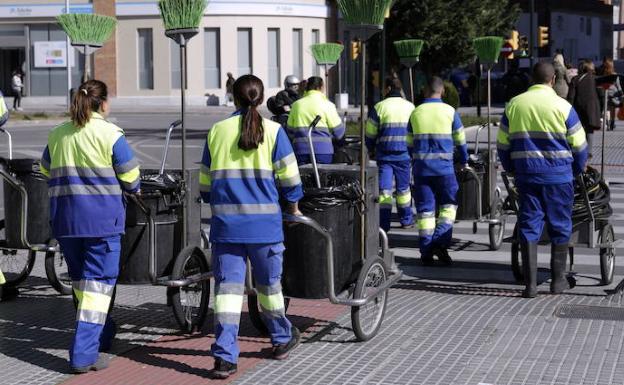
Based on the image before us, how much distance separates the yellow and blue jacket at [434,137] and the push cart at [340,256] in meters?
2.77

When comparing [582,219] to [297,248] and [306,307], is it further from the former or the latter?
[297,248]

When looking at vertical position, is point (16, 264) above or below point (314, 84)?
below

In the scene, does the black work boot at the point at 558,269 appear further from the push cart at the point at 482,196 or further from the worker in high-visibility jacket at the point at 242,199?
the worker in high-visibility jacket at the point at 242,199

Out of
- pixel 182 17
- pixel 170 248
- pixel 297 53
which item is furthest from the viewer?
pixel 297 53

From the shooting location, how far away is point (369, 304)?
816cm

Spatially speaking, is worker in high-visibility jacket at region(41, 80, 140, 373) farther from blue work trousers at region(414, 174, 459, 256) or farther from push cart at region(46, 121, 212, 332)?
blue work trousers at region(414, 174, 459, 256)

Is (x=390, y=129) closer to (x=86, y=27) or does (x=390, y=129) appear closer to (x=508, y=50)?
(x=86, y=27)

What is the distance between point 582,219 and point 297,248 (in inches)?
133

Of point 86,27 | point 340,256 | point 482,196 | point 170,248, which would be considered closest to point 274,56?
point 482,196

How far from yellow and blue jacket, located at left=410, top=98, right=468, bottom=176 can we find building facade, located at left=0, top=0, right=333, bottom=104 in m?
42.2

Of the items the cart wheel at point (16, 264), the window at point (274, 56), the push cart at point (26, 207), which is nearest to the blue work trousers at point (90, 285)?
the push cart at point (26, 207)

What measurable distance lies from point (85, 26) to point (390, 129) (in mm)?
3721

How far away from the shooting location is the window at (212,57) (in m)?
53.5

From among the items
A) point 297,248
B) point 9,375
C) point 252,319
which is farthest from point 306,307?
point 9,375
